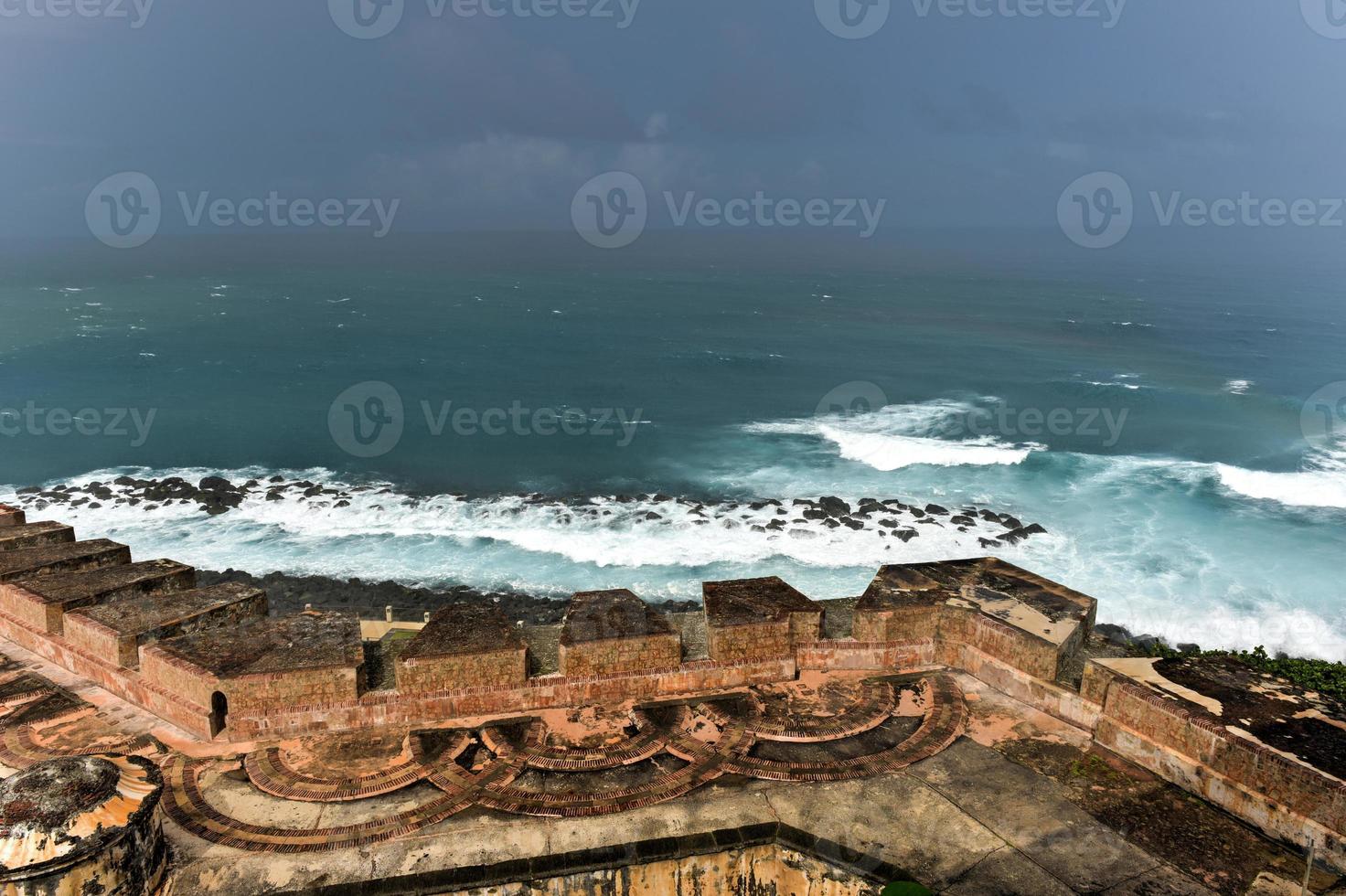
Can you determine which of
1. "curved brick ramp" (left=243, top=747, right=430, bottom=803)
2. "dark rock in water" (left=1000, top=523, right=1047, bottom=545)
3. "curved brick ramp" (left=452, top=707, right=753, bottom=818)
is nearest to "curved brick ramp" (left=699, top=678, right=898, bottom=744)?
"curved brick ramp" (left=452, top=707, right=753, bottom=818)

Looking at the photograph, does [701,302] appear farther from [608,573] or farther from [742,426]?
[608,573]

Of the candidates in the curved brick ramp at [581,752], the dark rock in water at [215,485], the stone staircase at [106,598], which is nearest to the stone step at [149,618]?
the stone staircase at [106,598]

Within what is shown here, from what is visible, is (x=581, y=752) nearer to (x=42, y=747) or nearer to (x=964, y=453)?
(x=42, y=747)

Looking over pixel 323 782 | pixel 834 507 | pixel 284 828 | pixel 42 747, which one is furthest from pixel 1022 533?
pixel 42 747

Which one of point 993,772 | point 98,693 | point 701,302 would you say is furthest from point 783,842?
point 701,302

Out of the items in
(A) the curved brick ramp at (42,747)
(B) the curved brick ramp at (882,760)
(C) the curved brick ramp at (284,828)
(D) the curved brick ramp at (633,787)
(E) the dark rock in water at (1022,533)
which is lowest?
(E) the dark rock in water at (1022,533)

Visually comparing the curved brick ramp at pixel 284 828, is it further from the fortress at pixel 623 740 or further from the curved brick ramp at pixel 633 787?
the curved brick ramp at pixel 633 787
